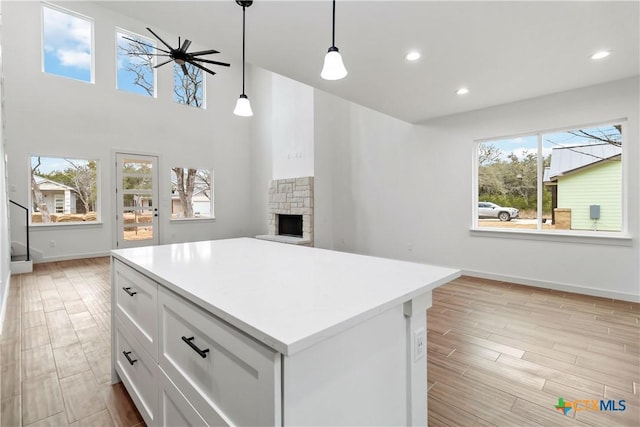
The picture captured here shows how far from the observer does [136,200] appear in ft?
20.7

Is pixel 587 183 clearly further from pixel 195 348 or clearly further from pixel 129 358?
pixel 129 358

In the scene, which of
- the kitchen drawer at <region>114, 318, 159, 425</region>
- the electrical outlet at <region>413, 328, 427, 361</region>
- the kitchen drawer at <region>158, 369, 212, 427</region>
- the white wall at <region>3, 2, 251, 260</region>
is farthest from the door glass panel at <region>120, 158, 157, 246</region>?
the electrical outlet at <region>413, 328, 427, 361</region>

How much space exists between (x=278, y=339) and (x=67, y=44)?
25.0ft

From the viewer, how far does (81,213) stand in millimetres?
5727

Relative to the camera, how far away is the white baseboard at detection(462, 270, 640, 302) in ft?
10.8

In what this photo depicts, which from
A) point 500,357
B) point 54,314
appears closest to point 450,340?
point 500,357

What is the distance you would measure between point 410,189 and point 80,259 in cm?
624

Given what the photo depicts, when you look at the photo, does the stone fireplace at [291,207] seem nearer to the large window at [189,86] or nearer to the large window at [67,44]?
the large window at [189,86]

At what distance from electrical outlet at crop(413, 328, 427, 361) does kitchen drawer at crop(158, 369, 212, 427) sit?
0.69 m

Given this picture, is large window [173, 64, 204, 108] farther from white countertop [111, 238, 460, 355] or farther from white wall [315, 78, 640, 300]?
white countertop [111, 238, 460, 355]

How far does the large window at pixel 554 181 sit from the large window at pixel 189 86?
20.8 ft

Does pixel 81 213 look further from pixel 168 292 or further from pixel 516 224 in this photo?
pixel 516 224

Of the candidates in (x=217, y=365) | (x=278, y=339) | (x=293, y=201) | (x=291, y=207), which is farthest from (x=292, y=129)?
(x=278, y=339)

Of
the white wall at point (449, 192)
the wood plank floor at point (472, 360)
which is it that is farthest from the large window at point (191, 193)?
the wood plank floor at point (472, 360)
